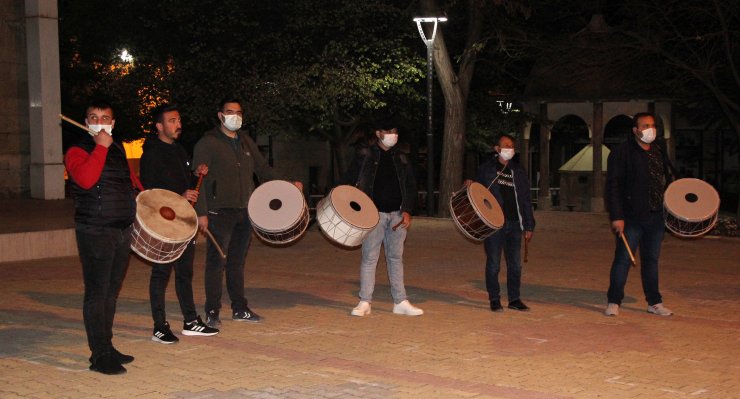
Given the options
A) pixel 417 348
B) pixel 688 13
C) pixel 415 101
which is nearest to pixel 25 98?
pixel 415 101

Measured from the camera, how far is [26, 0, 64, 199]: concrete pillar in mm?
23625

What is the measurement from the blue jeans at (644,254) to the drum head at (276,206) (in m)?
3.03

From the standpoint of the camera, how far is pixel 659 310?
33.8ft

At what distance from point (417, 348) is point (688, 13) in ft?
49.2

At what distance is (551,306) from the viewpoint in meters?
10.9

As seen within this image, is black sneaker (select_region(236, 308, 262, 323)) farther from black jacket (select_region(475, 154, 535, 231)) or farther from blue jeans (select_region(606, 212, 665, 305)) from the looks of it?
blue jeans (select_region(606, 212, 665, 305))

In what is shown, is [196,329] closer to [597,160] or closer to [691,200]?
[691,200]

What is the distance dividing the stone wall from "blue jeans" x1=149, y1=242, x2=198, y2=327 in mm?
16417

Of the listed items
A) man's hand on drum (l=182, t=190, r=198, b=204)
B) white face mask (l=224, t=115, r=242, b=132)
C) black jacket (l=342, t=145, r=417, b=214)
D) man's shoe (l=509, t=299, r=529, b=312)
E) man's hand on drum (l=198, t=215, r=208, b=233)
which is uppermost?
white face mask (l=224, t=115, r=242, b=132)

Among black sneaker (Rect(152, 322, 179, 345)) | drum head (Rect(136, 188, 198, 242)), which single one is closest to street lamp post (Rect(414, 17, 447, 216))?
black sneaker (Rect(152, 322, 179, 345))

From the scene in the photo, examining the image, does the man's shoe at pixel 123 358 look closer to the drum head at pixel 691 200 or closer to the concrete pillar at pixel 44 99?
the drum head at pixel 691 200

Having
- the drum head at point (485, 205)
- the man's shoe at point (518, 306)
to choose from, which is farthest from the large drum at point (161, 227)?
the man's shoe at point (518, 306)

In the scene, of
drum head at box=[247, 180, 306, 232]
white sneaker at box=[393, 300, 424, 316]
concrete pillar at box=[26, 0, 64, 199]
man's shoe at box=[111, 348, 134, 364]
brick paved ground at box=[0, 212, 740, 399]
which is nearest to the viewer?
brick paved ground at box=[0, 212, 740, 399]

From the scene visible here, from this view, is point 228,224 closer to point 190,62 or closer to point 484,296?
point 484,296
